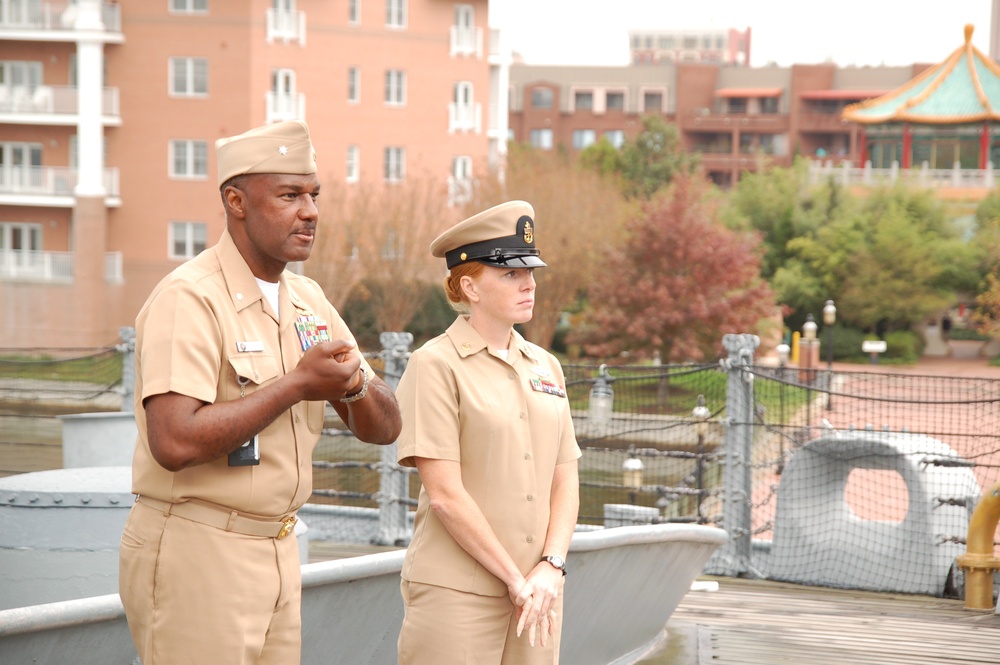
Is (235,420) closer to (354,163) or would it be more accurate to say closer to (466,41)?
(354,163)

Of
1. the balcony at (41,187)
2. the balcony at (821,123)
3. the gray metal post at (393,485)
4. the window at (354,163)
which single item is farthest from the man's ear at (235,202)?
the balcony at (821,123)

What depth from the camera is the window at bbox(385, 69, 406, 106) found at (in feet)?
129

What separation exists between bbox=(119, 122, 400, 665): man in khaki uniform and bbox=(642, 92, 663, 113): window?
244 ft

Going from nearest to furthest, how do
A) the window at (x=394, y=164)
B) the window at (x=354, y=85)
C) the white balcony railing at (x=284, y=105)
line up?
1. the white balcony railing at (x=284, y=105)
2. the window at (x=354, y=85)
3. the window at (x=394, y=164)

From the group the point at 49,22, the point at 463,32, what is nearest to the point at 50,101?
the point at 49,22

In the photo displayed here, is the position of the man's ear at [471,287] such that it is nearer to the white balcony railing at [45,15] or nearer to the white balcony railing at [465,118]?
the white balcony railing at [45,15]

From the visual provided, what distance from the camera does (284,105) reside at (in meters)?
36.5

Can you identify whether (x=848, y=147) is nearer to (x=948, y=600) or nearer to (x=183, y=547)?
(x=948, y=600)

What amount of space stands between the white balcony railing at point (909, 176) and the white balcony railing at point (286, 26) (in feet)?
57.0

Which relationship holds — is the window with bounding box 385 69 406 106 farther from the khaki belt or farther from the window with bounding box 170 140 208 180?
the khaki belt

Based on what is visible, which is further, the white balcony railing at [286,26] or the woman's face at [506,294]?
the white balcony railing at [286,26]

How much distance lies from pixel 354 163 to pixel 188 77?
5.25 m

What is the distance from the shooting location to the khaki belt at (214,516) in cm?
279

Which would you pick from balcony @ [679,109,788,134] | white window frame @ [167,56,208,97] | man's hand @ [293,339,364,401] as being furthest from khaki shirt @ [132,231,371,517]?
balcony @ [679,109,788,134]
